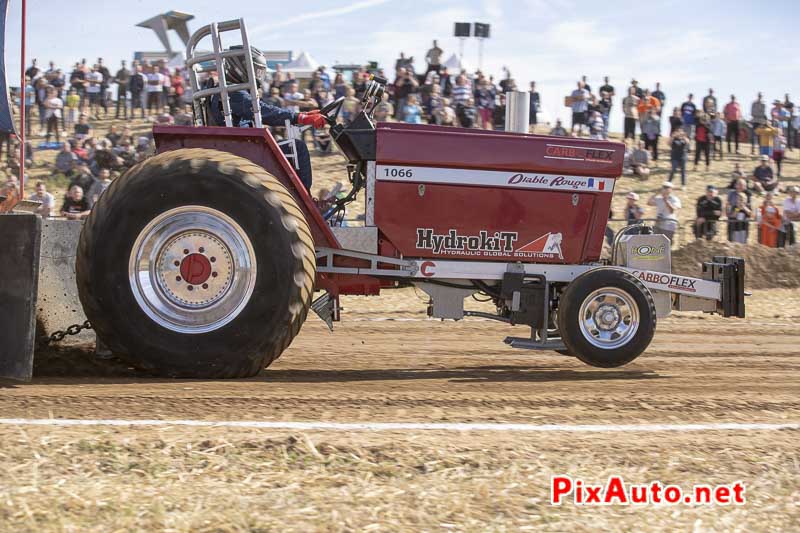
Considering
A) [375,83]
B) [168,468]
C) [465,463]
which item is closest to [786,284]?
[375,83]

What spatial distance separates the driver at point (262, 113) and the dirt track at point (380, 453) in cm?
149

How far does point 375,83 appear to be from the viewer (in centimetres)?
652

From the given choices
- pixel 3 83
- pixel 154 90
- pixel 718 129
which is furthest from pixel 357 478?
pixel 718 129

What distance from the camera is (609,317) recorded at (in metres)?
6.48

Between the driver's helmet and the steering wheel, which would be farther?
the steering wheel

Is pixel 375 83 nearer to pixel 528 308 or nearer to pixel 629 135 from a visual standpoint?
pixel 528 308

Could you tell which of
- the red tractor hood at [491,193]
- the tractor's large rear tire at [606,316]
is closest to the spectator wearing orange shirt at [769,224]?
the red tractor hood at [491,193]

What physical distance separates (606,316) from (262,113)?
9.04ft

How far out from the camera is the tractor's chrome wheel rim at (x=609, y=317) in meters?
6.46

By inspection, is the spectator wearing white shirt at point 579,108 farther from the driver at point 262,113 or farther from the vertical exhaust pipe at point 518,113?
the driver at point 262,113

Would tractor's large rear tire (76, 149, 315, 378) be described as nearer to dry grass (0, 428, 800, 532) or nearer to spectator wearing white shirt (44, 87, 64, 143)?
dry grass (0, 428, 800, 532)

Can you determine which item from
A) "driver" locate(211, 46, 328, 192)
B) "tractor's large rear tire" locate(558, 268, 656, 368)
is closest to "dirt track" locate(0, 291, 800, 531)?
"tractor's large rear tire" locate(558, 268, 656, 368)

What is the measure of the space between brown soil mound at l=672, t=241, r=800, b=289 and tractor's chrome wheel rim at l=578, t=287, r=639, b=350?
717cm

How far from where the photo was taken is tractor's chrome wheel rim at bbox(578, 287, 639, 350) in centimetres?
646
